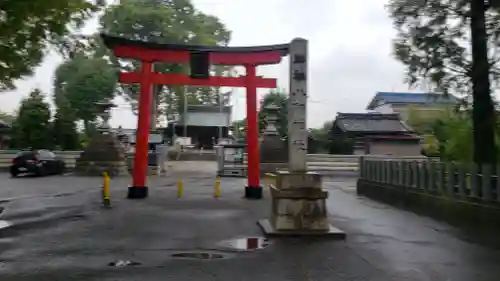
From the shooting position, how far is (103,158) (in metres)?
34.5

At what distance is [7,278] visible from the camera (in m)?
7.54

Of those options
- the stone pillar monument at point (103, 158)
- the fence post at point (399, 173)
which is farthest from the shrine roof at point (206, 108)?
the fence post at point (399, 173)

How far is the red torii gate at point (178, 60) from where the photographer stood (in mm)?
18781

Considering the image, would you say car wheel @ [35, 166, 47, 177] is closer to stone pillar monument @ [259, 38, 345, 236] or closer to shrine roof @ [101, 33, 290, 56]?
shrine roof @ [101, 33, 290, 56]

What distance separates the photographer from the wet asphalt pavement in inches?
314

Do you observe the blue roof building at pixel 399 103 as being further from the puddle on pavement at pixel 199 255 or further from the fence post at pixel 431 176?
the puddle on pavement at pixel 199 255

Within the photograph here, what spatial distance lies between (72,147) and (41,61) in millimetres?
25932

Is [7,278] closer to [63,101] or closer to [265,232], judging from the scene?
[265,232]

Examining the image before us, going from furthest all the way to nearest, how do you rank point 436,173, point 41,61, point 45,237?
point 41,61 < point 436,173 < point 45,237

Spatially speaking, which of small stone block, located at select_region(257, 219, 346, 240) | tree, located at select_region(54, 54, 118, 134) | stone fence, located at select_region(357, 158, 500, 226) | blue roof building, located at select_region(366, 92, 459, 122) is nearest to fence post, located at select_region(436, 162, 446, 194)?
stone fence, located at select_region(357, 158, 500, 226)

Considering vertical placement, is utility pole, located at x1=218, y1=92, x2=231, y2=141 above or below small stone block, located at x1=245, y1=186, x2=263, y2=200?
above

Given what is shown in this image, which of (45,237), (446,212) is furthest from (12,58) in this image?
(446,212)

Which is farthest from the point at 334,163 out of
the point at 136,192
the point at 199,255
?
the point at 199,255

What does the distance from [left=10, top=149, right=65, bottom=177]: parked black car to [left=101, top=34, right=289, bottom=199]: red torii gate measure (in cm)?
1517
